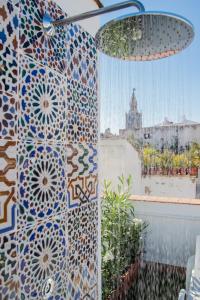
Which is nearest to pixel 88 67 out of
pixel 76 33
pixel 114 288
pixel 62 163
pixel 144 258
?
pixel 76 33

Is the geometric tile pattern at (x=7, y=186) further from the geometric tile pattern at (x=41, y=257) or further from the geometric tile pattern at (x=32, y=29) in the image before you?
the geometric tile pattern at (x=32, y=29)

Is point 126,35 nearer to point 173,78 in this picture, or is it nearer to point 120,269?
point 173,78

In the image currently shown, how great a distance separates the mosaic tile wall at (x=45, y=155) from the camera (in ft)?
2.55

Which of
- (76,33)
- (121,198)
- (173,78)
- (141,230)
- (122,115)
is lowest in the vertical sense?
(141,230)

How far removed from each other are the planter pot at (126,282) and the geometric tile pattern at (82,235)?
887 millimetres

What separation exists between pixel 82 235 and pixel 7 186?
0.55m

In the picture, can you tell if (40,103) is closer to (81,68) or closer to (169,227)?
(81,68)

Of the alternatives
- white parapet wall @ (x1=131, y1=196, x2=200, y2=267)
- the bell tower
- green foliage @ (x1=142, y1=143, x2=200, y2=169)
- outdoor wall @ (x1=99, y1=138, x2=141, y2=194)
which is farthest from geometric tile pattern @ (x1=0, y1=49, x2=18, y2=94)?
green foliage @ (x1=142, y1=143, x2=200, y2=169)

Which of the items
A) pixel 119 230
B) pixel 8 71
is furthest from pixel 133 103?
pixel 119 230

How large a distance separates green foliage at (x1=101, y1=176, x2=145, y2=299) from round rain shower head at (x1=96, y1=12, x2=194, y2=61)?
5.56 ft

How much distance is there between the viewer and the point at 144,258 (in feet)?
8.71

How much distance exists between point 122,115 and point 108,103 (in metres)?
0.11

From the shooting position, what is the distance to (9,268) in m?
0.78

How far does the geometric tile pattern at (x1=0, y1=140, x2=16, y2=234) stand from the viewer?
0.75 metres
